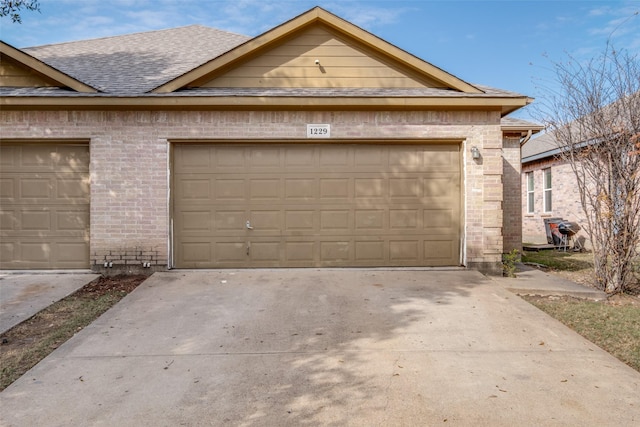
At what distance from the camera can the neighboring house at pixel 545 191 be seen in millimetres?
14266

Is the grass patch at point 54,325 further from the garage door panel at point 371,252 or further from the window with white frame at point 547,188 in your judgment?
the window with white frame at point 547,188

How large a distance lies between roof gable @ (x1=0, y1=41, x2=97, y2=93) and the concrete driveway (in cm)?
445

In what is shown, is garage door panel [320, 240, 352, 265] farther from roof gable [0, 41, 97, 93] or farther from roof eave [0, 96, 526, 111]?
roof gable [0, 41, 97, 93]

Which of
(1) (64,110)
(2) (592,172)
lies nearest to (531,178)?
(2) (592,172)

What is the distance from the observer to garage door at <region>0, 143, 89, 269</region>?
7793 millimetres

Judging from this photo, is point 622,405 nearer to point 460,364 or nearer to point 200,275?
point 460,364

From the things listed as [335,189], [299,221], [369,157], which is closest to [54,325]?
[299,221]

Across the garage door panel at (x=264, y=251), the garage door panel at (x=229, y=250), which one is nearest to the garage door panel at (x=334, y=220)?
the garage door panel at (x=264, y=251)

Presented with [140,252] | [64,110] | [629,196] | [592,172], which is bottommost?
[140,252]

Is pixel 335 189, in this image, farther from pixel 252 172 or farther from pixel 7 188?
pixel 7 188

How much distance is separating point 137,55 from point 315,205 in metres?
6.61

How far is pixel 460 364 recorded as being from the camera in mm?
4070

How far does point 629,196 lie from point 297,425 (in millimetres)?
6727

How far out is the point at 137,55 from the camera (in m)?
10.5
